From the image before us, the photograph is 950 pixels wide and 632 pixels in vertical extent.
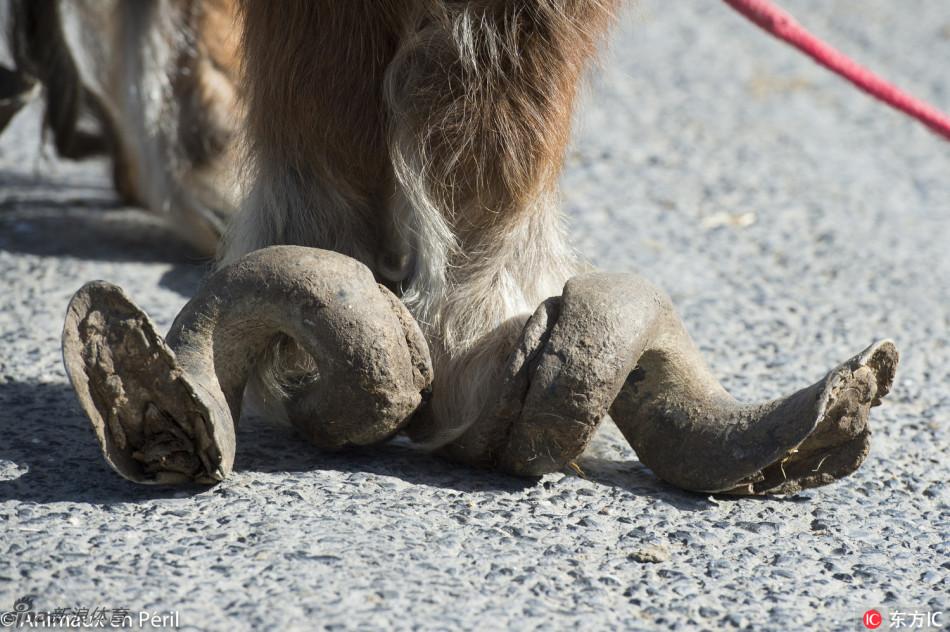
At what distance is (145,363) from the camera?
157cm

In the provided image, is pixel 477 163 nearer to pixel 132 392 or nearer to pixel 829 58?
pixel 132 392

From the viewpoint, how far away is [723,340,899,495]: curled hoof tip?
1.67 metres

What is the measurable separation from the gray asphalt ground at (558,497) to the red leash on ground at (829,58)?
333 millimetres

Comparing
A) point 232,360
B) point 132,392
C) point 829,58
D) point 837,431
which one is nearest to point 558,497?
point 837,431

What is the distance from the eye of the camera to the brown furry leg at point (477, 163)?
172 cm

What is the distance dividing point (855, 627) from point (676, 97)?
3.47 m

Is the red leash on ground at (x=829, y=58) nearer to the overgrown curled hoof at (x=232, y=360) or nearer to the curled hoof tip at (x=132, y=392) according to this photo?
the overgrown curled hoof at (x=232, y=360)

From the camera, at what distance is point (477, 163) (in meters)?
1.74

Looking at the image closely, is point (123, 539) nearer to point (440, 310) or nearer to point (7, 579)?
point (7, 579)

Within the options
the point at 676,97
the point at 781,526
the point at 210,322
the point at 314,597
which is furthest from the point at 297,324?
the point at 676,97

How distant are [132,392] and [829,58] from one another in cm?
164

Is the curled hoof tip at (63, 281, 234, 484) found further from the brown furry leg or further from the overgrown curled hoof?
the brown furry leg

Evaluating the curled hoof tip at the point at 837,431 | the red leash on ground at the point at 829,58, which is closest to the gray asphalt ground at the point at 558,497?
the curled hoof tip at the point at 837,431

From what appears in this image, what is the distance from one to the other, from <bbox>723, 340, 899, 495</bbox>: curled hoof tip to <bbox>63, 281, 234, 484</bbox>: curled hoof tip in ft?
2.66
